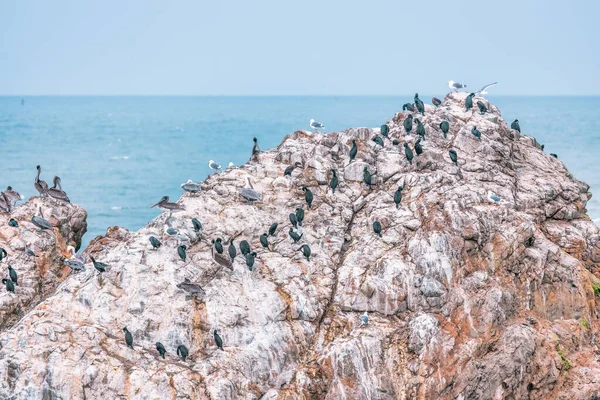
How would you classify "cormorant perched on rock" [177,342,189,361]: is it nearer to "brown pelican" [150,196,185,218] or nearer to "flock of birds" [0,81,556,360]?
"flock of birds" [0,81,556,360]

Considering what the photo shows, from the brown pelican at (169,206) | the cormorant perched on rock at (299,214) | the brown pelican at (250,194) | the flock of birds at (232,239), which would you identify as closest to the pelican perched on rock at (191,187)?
the flock of birds at (232,239)

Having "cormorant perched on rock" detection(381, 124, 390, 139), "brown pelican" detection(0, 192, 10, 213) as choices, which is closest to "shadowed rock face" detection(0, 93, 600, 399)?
"cormorant perched on rock" detection(381, 124, 390, 139)

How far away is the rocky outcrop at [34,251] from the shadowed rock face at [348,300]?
2296 mm

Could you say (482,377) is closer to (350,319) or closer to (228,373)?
(350,319)

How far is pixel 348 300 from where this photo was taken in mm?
34438

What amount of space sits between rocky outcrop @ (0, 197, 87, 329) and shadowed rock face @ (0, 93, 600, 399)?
2.30 meters

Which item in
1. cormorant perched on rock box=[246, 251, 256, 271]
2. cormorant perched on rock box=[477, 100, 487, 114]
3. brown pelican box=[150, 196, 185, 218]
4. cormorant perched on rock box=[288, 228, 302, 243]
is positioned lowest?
cormorant perched on rock box=[246, 251, 256, 271]

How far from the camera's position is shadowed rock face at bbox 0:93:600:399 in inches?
1270

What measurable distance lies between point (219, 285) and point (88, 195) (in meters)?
107

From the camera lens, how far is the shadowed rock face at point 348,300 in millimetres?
32250

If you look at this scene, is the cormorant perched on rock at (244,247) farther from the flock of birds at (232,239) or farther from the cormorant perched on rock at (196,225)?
the cormorant perched on rock at (196,225)

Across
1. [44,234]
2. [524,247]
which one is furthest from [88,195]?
[524,247]

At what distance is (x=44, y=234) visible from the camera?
133ft

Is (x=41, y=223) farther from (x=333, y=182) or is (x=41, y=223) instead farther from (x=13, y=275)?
(x=333, y=182)
